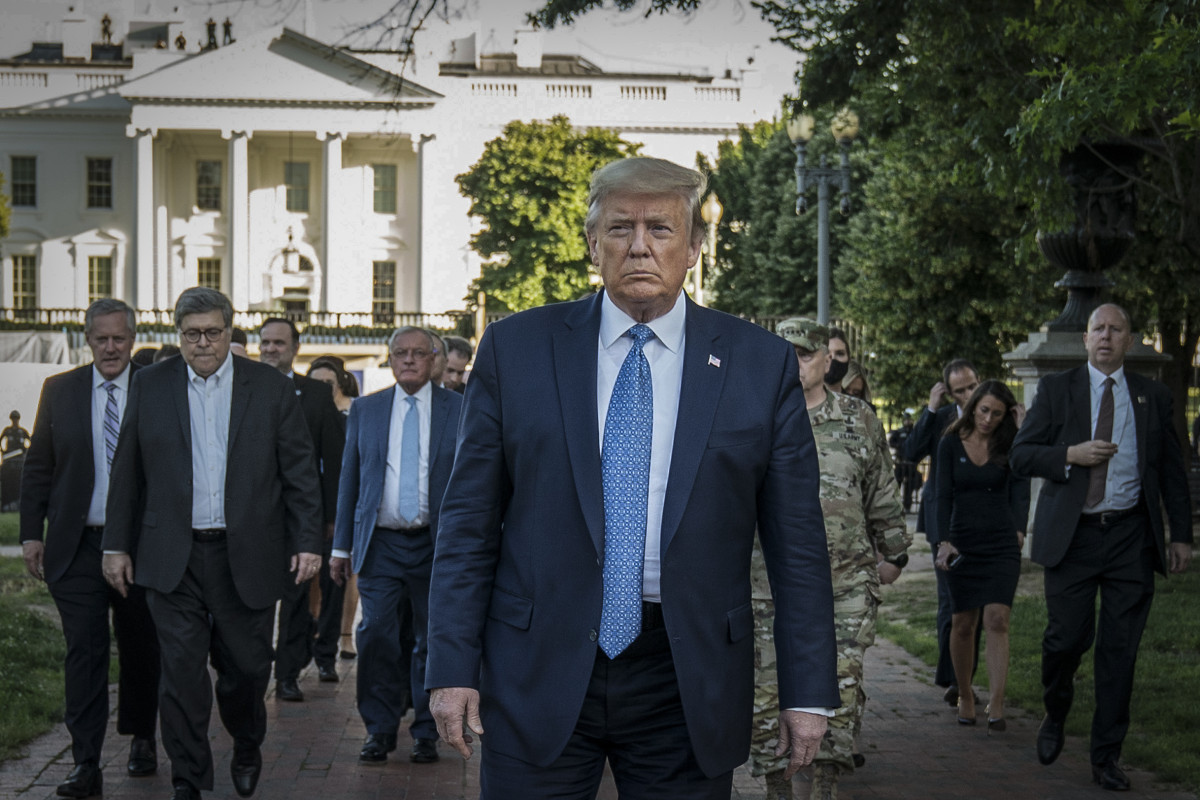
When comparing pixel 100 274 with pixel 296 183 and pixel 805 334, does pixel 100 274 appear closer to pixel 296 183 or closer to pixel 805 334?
pixel 296 183

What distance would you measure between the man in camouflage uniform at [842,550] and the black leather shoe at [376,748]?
8.52 feet

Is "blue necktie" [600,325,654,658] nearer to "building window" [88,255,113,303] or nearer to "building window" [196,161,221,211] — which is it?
"building window" [196,161,221,211]

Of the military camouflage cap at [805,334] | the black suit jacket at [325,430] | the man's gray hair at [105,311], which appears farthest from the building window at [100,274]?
the military camouflage cap at [805,334]

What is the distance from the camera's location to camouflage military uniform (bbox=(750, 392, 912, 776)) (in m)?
5.38

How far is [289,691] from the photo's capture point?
937 cm

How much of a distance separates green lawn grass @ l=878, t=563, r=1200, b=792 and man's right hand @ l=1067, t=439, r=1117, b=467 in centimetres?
161

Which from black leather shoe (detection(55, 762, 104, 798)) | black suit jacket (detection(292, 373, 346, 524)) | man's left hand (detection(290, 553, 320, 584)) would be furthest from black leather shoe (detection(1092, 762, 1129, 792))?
black suit jacket (detection(292, 373, 346, 524))

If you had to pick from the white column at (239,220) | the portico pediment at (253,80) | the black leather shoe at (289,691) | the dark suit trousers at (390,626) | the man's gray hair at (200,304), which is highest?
the portico pediment at (253,80)

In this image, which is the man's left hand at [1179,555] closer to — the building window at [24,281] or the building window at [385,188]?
the building window at [385,188]

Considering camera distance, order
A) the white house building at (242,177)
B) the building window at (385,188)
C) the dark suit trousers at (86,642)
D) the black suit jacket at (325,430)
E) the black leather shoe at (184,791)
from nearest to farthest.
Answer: the black leather shoe at (184,791) < the dark suit trousers at (86,642) < the black suit jacket at (325,430) < the white house building at (242,177) < the building window at (385,188)

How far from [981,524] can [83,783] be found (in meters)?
5.14

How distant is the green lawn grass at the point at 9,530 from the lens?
19.8 m

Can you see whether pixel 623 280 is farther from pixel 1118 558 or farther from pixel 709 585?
pixel 1118 558

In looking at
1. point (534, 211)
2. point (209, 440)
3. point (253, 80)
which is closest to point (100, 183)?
point (253, 80)
